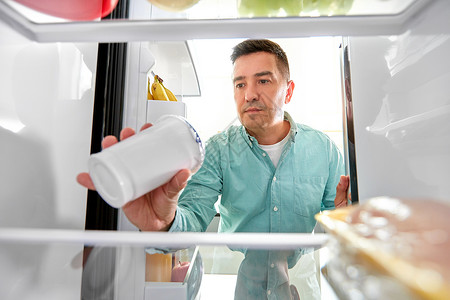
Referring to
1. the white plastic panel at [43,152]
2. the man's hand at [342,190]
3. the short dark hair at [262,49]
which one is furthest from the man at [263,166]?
the white plastic panel at [43,152]

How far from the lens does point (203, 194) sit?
3.74 ft

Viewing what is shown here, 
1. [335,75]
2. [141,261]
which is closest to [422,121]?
[141,261]

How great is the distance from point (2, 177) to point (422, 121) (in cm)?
67

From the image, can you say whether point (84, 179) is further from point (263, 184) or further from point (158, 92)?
point (263, 184)

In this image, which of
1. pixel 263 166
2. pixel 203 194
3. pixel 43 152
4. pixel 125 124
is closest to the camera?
pixel 43 152

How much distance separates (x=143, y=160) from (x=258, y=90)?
0.91 metres

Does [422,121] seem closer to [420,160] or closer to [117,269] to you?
[420,160]

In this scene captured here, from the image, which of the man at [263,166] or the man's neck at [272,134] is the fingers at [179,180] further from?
the man's neck at [272,134]

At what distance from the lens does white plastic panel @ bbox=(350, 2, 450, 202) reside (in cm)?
43

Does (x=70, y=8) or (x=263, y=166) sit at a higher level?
(x=70, y=8)

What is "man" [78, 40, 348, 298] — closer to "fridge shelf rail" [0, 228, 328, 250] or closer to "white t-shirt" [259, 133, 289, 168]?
"white t-shirt" [259, 133, 289, 168]

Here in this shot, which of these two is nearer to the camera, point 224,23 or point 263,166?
point 224,23

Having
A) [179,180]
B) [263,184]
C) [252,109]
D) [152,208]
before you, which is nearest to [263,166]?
[263,184]

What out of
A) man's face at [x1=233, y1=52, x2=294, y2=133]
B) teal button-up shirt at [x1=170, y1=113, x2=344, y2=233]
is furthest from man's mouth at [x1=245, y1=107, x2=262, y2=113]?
teal button-up shirt at [x1=170, y1=113, x2=344, y2=233]
